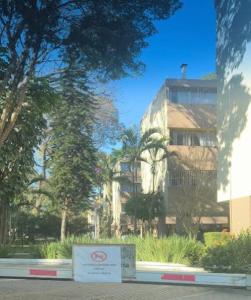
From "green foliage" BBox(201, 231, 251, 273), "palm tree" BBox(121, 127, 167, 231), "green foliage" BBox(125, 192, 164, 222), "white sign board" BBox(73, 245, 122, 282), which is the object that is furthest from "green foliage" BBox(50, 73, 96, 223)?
"white sign board" BBox(73, 245, 122, 282)

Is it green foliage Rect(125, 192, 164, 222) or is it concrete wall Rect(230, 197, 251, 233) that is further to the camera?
green foliage Rect(125, 192, 164, 222)

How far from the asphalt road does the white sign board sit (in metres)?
1.01

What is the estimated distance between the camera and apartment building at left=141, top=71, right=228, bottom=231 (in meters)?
38.4

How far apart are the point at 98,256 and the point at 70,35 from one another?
282 inches

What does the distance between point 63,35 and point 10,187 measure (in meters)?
8.92

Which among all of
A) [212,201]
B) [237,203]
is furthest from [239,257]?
[212,201]

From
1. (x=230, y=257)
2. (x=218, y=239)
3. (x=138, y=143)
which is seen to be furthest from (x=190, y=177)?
(x=230, y=257)

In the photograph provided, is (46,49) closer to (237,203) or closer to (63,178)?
(237,203)

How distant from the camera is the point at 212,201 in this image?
3897cm

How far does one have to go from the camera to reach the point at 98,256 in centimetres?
1010

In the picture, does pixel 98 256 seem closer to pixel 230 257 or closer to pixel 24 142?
pixel 230 257

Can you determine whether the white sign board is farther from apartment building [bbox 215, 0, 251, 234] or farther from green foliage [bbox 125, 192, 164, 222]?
green foliage [bbox 125, 192, 164, 222]

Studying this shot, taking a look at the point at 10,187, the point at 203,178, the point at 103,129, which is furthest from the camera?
the point at 203,178

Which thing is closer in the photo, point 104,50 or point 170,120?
point 104,50
